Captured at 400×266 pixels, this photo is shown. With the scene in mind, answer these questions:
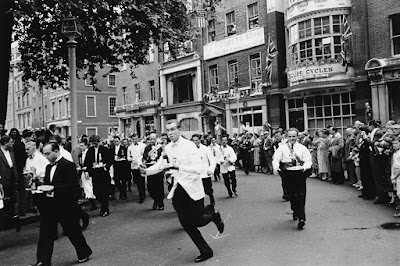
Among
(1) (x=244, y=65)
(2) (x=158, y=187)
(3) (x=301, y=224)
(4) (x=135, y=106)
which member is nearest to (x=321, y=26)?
(1) (x=244, y=65)

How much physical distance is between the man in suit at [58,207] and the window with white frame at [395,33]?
16429mm

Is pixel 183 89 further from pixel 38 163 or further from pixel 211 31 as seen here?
pixel 38 163

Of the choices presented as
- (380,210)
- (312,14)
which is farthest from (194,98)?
(380,210)

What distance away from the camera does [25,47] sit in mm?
13445

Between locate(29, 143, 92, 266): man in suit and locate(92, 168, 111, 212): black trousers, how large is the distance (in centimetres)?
355

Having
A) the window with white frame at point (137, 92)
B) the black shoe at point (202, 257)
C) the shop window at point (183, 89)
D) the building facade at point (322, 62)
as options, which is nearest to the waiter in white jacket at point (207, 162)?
the black shoe at point (202, 257)

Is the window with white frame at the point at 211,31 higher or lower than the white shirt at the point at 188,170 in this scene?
higher

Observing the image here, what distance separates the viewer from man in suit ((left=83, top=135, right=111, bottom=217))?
9742 mm

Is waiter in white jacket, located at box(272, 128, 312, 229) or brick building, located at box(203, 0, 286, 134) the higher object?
brick building, located at box(203, 0, 286, 134)

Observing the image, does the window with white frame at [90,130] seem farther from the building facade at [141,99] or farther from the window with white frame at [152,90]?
the window with white frame at [152,90]

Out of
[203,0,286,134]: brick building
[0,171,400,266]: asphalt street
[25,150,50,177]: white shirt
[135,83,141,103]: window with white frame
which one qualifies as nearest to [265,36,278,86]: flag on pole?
[203,0,286,134]: brick building

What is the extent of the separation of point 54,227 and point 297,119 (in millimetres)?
17818

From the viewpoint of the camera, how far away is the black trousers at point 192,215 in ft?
19.1

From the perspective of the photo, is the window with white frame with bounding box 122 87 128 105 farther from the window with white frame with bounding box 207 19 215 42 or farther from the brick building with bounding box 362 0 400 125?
the brick building with bounding box 362 0 400 125
